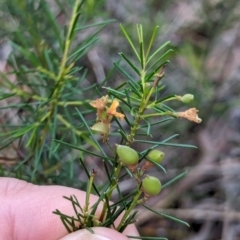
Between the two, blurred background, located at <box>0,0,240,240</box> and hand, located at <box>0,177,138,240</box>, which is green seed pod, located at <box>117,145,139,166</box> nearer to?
hand, located at <box>0,177,138,240</box>

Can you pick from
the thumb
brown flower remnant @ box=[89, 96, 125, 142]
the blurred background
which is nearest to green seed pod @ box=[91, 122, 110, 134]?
brown flower remnant @ box=[89, 96, 125, 142]

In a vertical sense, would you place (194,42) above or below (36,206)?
above

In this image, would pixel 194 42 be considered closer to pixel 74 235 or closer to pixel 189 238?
pixel 189 238

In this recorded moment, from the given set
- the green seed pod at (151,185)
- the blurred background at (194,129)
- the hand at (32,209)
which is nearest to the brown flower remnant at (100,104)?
the green seed pod at (151,185)

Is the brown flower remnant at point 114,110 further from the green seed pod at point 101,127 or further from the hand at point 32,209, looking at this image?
the hand at point 32,209

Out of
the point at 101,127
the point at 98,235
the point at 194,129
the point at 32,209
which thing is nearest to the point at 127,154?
the point at 101,127

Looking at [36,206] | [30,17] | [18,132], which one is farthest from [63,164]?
[30,17]

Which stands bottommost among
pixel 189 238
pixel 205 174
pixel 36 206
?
pixel 189 238

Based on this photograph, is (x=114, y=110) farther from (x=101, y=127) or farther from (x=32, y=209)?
(x=32, y=209)
